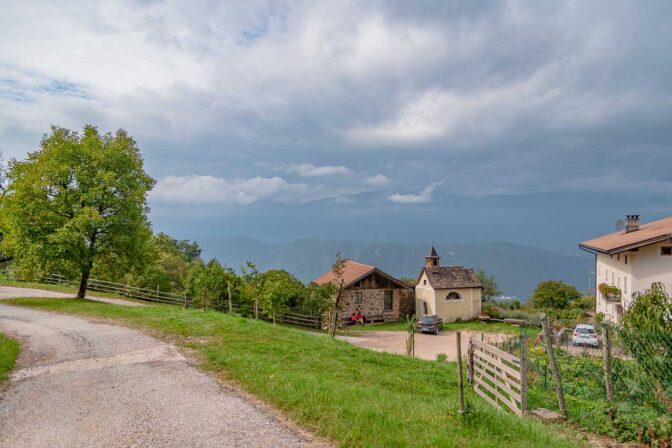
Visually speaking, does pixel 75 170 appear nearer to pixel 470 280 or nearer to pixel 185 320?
pixel 185 320

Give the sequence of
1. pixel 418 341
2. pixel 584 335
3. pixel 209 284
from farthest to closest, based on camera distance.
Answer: pixel 418 341 → pixel 209 284 → pixel 584 335

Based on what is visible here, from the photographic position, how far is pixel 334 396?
24.5 feet

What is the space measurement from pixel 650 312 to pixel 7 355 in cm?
1737

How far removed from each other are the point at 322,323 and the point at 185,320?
20.7 m

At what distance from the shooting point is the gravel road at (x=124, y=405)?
6.18 m

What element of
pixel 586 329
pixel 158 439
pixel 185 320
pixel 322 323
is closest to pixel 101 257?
pixel 185 320

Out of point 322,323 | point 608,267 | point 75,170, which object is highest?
point 75,170

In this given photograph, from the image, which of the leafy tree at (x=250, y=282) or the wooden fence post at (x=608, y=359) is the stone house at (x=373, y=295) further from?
the wooden fence post at (x=608, y=359)

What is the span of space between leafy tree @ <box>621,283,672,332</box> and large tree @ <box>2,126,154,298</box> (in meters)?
23.5

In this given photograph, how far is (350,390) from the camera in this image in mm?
8047

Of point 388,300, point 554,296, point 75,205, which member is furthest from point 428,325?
point 75,205

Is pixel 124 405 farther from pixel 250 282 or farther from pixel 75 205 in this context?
pixel 250 282

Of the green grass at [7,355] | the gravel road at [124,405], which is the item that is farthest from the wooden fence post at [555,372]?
the green grass at [7,355]

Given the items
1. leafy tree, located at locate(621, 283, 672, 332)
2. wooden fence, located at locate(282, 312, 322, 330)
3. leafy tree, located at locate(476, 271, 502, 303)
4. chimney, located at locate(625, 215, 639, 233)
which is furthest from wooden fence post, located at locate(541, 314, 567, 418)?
leafy tree, located at locate(476, 271, 502, 303)
